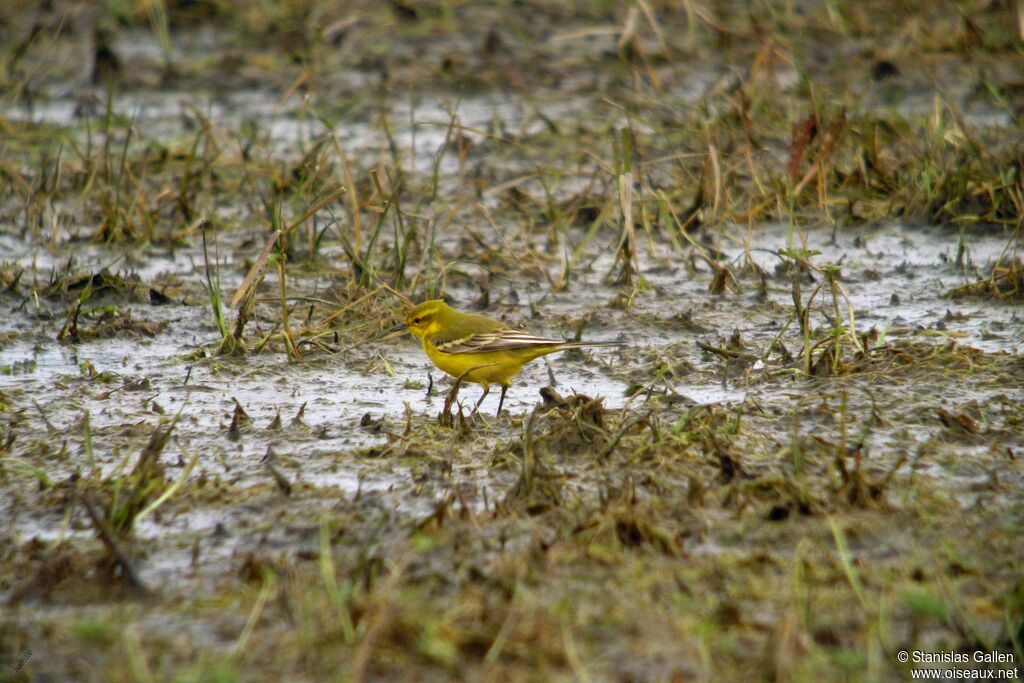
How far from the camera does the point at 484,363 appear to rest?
7.04 metres

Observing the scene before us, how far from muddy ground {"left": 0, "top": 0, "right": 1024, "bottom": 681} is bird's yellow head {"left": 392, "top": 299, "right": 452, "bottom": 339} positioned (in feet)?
1.01

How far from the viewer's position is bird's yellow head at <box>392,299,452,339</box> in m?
7.50

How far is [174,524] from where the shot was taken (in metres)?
5.35

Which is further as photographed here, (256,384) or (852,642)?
(256,384)

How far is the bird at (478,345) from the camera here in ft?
23.2

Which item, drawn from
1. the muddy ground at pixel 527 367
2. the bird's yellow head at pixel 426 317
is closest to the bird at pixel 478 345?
the bird's yellow head at pixel 426 317

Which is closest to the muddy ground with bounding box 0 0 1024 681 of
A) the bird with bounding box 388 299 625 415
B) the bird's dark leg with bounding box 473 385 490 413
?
the bird's dark leg with bounding box 473 385 490 413

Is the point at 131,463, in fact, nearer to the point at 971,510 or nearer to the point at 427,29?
the point at 971,510

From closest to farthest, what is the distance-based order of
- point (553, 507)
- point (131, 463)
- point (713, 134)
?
point (553, 507)
point (131, 463)
point (713, 134)

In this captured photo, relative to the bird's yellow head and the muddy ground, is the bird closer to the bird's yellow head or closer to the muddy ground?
the bird's yellow head

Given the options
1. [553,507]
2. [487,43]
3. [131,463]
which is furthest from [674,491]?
[487,43]

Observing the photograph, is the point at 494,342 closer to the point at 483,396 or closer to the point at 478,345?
the point at 478,345

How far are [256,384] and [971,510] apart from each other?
12.9 ft

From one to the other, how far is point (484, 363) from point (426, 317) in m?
0.66
